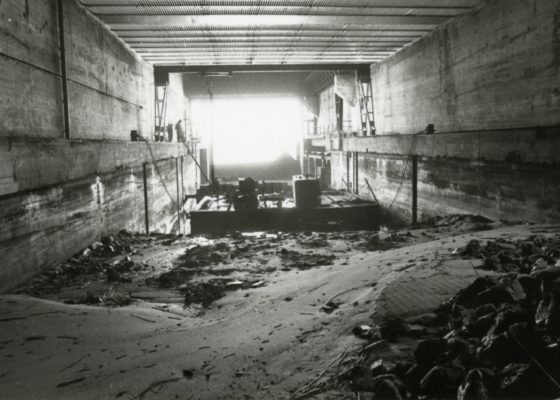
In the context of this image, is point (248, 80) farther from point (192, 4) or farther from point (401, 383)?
point (401, 383)

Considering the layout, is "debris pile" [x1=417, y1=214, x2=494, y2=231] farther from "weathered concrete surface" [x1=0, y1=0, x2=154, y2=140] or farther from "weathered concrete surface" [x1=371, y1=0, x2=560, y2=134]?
"weathered concrete surface" [x1=0, y1=0, x2=154, y2=140]

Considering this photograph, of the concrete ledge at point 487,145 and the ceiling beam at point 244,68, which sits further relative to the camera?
the ceiling beam at point 244,68

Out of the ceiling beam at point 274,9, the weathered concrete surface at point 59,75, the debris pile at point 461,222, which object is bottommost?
the debris pile at point 461,222

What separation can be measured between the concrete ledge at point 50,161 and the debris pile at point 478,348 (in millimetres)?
4609

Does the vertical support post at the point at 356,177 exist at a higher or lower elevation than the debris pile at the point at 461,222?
higher

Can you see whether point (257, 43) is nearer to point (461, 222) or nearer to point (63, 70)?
point (63, 70)

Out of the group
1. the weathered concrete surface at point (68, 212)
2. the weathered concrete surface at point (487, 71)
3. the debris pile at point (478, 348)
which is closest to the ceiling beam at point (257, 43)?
the weathered concrete surface at point (487, 71)

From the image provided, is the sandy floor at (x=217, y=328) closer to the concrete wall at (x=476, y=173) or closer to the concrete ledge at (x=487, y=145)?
the concrete wall at (x=476, y=173)

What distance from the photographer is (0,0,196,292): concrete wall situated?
5.93 meters

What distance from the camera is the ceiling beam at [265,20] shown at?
33.9 ft

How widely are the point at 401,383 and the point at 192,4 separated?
8726mm

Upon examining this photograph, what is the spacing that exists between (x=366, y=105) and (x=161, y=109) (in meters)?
7.82

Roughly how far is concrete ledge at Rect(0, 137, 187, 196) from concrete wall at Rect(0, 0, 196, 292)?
0.01 m

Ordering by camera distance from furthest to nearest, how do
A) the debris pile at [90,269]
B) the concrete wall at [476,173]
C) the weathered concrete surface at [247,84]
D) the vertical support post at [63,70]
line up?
the weathered concrete surface at [247,84]
the vertical support post at [63,70]
the concrete wall at [476,173]
the debris pile at [90,269]
